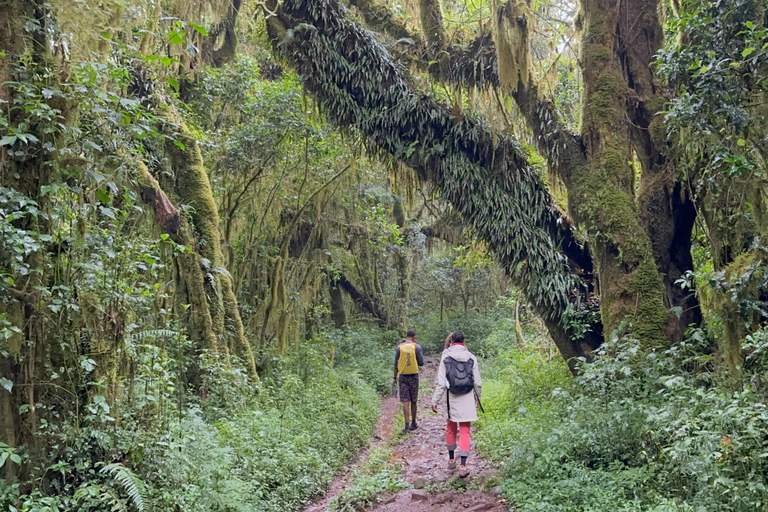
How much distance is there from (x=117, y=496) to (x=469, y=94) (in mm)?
7654

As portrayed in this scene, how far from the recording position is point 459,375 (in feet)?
21.4

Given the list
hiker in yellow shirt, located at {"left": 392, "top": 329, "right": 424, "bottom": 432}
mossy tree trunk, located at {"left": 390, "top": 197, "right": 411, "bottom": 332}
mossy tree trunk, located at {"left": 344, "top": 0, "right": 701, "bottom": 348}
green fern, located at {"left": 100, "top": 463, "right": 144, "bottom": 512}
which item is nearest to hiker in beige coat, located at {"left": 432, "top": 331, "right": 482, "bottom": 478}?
hiker in yellow shirt, located at {"left": 392, "top": 329, "right": 424, "bottom": 432}

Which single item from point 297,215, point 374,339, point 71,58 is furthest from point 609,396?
point 374,339

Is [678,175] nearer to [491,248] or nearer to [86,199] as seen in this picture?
[491,248]

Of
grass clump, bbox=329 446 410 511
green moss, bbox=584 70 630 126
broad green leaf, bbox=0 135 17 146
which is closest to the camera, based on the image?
broad green leaf, bbox=0 135 17 146

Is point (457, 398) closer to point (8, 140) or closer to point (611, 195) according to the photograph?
point (611, 195)

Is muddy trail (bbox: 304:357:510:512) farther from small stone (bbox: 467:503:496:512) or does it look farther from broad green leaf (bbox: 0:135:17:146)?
broad green leaf (bbox: 0:135:17:146)

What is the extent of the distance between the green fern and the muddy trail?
7.69 ft

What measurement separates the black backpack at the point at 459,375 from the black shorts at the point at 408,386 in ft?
8.52

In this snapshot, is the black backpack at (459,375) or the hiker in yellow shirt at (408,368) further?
the hiker in yellow shirt at (408,368)

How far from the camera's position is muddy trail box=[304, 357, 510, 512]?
5223 millimetres

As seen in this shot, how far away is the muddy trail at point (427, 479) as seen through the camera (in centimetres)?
522

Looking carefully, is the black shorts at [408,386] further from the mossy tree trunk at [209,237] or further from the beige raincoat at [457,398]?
the mossy tree trunk at [209,237]

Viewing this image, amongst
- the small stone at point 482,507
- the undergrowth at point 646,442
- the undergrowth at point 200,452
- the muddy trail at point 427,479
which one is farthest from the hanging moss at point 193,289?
the small stone at point 482,507
